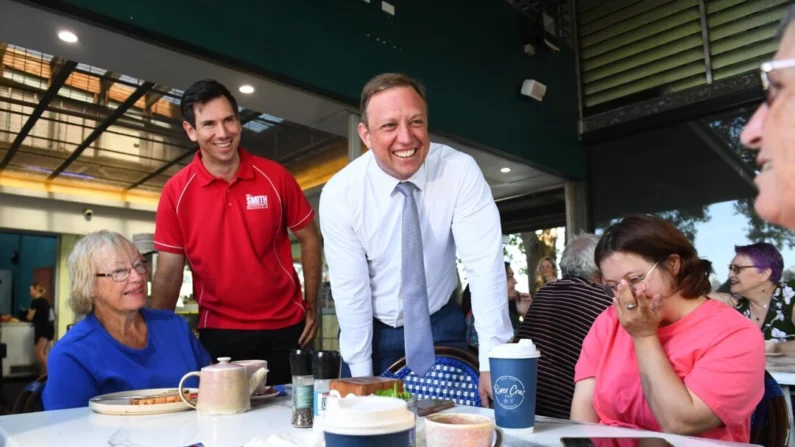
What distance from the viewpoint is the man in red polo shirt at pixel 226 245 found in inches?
90.7

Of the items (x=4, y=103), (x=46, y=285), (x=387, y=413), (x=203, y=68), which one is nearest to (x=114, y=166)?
(x=4, y=103)

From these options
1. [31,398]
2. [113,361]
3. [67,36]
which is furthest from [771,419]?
[67,36]

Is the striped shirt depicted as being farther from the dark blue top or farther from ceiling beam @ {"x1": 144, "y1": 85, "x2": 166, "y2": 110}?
ceiling beam @ {"x1": 144, "y1": 85, "x2": 166, "y2": 110}

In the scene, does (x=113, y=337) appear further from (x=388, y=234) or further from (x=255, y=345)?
(x=388, y=234)

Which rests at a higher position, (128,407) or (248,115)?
(248,115)

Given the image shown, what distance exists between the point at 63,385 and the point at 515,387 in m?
1.19

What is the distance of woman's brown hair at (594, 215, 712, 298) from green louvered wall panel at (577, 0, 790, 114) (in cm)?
445

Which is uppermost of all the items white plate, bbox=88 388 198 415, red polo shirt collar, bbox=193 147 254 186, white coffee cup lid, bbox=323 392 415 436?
red polo shirt collar, bbox=193 147 254 186

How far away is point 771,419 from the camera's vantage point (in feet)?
4.22

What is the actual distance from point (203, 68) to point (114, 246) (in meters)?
1.76

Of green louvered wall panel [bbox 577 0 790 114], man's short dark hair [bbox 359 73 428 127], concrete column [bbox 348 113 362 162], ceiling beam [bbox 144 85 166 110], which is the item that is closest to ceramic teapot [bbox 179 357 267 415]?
man's short dark hair [bbox 359 73 428 127]

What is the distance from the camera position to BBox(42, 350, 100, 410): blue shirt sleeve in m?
1.54

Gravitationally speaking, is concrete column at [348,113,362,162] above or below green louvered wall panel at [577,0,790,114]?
below

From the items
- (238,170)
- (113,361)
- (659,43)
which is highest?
(659,43)
